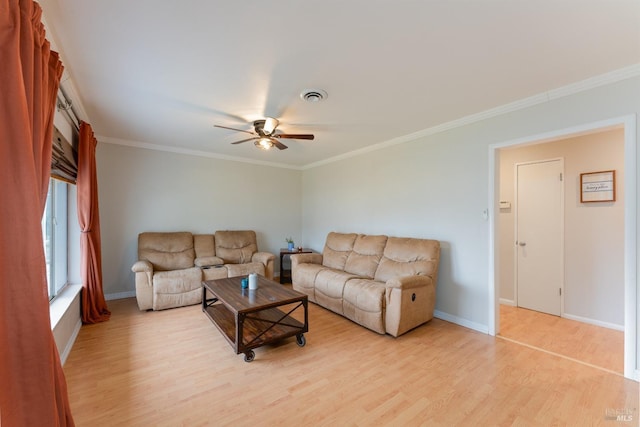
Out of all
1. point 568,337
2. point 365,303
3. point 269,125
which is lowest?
point 568,337

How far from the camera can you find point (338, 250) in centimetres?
431

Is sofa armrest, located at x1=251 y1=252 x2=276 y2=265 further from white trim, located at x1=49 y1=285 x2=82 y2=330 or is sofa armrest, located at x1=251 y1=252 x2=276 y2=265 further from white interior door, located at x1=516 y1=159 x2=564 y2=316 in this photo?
white interior door, located at x1=516 y1=159 x2=564 y2=316

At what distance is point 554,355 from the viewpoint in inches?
97.7

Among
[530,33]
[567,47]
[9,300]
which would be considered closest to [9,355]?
[9,300]

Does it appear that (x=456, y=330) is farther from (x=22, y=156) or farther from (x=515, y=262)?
(x=22, y=156)

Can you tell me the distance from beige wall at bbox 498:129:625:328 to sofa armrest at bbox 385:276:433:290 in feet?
3.72

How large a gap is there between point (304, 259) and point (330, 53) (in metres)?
3.14

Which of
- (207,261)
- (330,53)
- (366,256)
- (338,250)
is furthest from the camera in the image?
(338,250)

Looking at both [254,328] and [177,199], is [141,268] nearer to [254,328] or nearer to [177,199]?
[177,199]

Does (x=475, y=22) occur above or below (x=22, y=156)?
above

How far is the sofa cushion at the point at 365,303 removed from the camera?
2867 millimetres

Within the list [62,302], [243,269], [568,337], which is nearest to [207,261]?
[243,269]

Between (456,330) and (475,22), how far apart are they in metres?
2.96

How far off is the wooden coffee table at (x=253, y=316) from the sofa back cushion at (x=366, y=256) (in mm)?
1207
